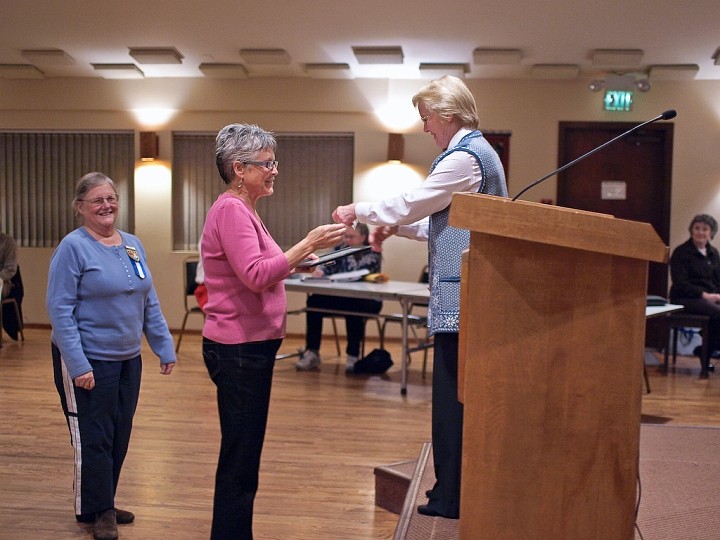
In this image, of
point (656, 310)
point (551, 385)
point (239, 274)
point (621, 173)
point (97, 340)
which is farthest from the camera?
point (621, 173)

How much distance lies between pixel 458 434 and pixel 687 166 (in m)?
6.35

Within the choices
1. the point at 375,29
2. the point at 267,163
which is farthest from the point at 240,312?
Answer: the point at 375,29

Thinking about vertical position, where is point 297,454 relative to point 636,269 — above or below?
below

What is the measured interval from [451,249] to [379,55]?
4.88m

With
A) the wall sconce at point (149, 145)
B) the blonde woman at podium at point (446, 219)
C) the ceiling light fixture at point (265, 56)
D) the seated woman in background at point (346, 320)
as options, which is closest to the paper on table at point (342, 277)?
the seated woman in background at point (346, 320)

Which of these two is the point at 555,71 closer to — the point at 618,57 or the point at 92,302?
the point at 618,57

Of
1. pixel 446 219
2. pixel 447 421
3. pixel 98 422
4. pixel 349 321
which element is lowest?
pixel 349 321

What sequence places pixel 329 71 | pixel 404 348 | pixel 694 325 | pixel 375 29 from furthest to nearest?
pixel 329 71 < pixel 694 325 < pixel 375 29 < pixel 404 348

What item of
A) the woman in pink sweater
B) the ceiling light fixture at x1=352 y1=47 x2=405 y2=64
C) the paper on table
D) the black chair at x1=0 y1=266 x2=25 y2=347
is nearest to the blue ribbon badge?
the woman in pink sweater

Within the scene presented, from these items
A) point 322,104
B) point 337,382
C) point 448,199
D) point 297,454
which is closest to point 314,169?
point 322,104

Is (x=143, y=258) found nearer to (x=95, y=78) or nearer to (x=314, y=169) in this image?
(x=314, y=169)

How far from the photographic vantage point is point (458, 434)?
212cm

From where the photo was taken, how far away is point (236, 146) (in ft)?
6.81

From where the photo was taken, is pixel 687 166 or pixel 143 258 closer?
pixel 143 258
